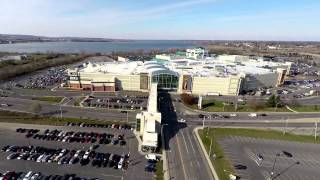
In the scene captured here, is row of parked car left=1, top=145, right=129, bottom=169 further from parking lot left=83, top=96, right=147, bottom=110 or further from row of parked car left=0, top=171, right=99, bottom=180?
parking lot left=83, top=96, right=147, bottom=110

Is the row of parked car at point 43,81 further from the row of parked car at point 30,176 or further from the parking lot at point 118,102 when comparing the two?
the row of parked car at point 30,176

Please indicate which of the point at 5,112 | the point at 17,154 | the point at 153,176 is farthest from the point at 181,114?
the point at 5,112

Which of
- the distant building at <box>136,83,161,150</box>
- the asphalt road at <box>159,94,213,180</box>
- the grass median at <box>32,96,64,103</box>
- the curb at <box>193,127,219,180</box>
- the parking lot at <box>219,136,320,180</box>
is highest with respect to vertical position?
the distant building at <box>136,83,161,150</box>

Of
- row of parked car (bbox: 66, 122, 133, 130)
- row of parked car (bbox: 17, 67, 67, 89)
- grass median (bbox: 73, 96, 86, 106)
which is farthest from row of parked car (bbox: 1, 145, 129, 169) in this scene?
row of parked car (bbox: 17, 67, 67, 89)

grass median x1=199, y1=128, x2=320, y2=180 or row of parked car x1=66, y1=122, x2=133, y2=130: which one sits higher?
row of parked car x1=66, y1=122, x2=133, y2=130

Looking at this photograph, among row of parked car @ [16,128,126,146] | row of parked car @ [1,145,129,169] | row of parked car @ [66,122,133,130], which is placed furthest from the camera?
row of parked car @ [66,122,133,130]

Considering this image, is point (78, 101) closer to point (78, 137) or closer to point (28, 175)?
point (78, 137)

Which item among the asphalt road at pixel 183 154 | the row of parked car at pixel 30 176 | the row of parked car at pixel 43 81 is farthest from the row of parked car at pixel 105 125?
the row of parked car at pixel 43 81
